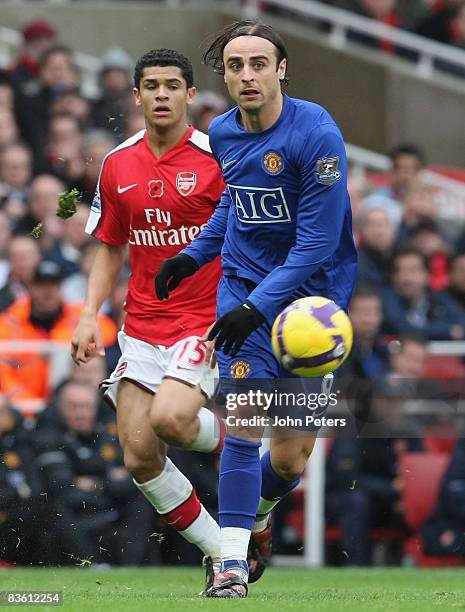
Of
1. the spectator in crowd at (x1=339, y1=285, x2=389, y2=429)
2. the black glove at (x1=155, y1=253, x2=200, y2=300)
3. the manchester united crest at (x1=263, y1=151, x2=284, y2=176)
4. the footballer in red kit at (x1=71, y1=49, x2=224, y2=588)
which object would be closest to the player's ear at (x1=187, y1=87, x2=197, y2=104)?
the footballer in red kit at (x1=71, y1=49, x2=224, y2=588)

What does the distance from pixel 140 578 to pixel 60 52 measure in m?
5.67

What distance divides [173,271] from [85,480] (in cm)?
305

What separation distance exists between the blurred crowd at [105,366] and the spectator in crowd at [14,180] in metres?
0.01

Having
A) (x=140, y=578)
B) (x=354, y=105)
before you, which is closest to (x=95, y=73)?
(x=354, y=105)

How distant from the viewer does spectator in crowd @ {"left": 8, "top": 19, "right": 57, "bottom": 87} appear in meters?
13.9

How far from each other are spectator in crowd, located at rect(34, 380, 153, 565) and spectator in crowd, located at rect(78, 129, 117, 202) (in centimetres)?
235

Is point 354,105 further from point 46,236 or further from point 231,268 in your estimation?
point 231,268

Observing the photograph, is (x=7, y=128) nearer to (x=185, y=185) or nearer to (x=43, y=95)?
(x=43, y=95)

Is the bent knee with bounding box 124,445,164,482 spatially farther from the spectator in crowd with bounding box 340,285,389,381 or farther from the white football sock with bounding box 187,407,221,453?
the spectator in crowd with bounding box 340,285,389,381

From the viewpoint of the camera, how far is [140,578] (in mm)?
9516

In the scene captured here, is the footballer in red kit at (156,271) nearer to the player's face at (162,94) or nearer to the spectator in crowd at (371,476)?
the player's face at (162,94)

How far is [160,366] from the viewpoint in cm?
823

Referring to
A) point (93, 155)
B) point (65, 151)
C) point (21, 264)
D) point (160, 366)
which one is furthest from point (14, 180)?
point (160, 366)

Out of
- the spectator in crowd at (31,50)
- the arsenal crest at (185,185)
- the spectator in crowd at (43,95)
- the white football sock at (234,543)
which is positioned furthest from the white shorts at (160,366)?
the spectator in crowd at (31,50)
